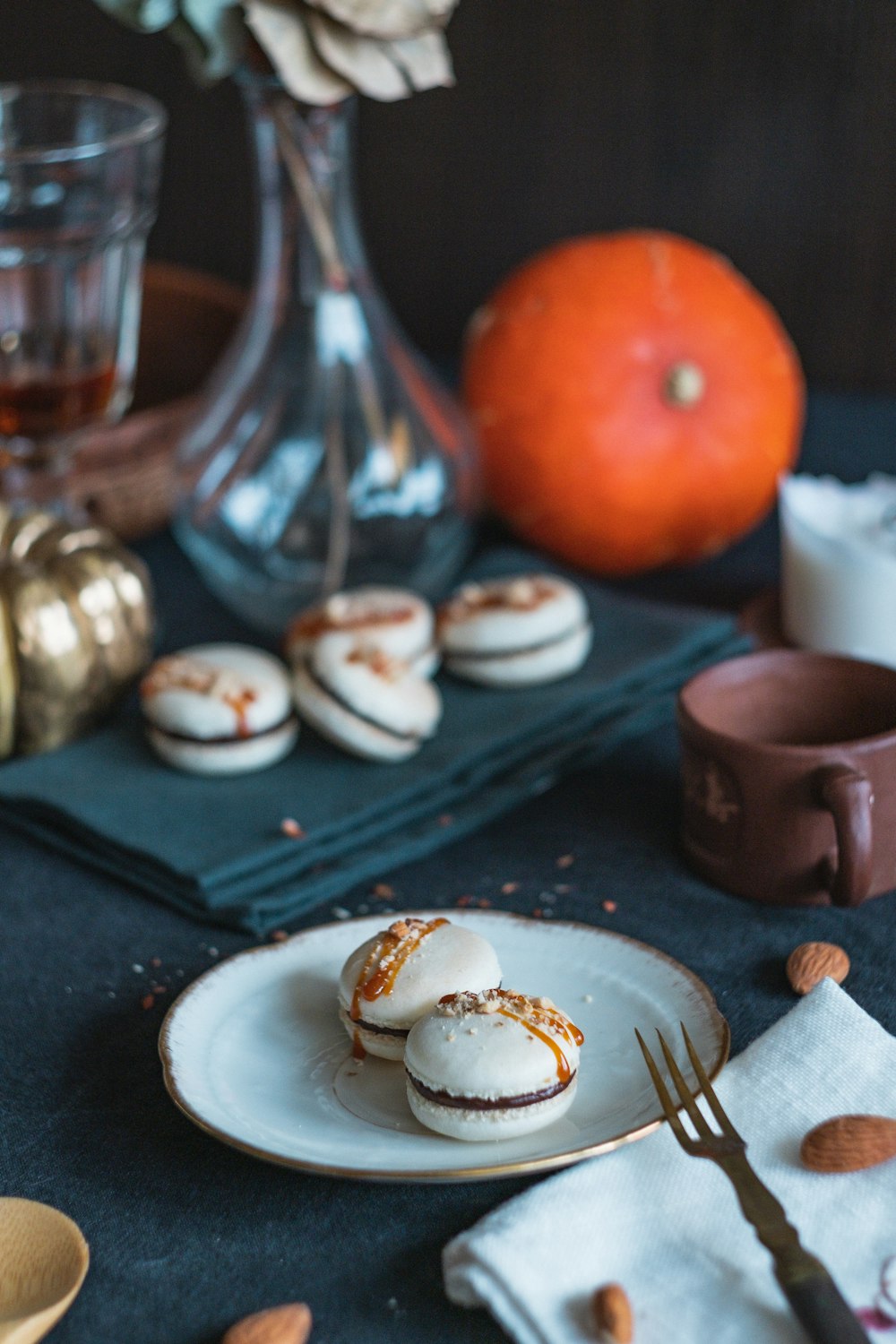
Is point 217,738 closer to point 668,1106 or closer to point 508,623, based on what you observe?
point 508,623

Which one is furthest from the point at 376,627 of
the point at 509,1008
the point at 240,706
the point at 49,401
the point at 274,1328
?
the point at 274,1328

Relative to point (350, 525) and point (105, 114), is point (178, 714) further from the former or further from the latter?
point (105, 114)

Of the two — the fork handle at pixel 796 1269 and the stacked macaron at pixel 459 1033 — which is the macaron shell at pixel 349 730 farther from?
the fork handle at pixel 796 1269

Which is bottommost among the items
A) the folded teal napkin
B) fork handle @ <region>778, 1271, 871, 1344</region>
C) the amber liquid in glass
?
the folded teal napkin

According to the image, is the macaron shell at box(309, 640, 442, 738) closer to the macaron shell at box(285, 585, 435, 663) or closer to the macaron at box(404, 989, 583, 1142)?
the macaron shell at box(285, 585, 435, 663)

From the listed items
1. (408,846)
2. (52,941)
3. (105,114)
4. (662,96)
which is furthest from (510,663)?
(662,96)

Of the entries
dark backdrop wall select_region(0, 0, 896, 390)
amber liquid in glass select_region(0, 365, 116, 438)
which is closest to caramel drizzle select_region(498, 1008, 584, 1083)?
amber liquid in glass select_region(0, 365, 116, 438)

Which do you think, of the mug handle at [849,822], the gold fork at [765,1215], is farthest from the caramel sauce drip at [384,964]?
the mug handle at [849,822]
